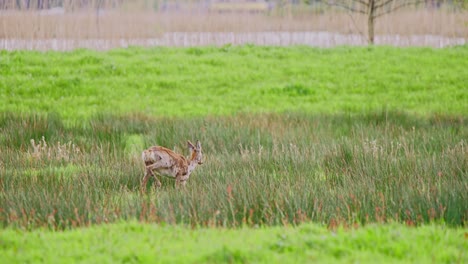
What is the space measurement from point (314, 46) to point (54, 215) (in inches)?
683

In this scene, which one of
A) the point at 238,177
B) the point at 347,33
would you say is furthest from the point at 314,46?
the point at 238,177

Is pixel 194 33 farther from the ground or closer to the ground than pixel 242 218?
farther from the ground

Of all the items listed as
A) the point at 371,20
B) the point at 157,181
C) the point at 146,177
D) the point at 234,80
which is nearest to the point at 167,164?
the point at 157,181

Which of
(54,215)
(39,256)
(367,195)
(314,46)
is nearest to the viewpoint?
(39,256)

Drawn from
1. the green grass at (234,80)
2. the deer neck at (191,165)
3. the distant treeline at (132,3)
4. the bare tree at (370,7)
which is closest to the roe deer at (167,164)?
the deer neck at (191,165)

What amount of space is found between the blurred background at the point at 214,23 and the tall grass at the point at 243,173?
932cm

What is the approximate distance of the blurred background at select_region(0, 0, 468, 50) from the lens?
23766 mm

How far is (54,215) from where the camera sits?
8.14m

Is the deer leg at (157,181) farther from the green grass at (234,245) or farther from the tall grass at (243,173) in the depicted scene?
the green grass at (234,245)

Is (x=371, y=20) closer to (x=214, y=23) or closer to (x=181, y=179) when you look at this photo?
(x=214, y=23)

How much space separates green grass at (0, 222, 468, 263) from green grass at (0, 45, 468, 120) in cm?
1020

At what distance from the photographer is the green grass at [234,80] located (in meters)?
18.9

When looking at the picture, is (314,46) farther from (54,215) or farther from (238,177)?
(54,215)

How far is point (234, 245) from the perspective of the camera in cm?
675
